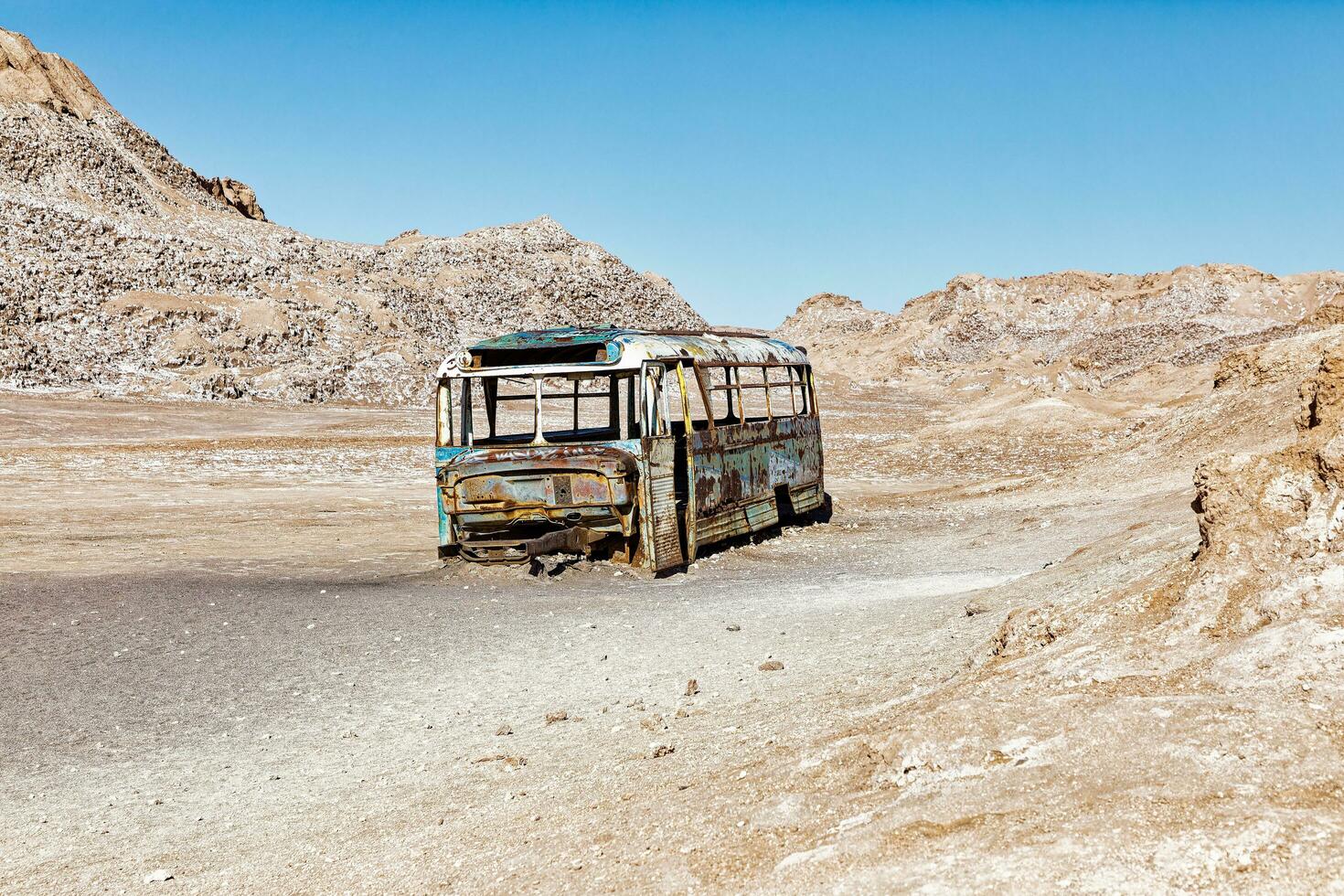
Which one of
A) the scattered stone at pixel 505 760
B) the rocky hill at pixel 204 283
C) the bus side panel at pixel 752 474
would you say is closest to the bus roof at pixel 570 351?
the bus side panel at pixel 752 474

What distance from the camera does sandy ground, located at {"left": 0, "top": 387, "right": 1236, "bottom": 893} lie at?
16.3ft

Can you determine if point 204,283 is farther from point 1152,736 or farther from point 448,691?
point 1152,736

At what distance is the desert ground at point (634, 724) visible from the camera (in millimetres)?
3859

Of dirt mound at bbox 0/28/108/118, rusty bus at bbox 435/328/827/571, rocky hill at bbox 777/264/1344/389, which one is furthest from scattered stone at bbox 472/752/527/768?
dirt mound at bbox 0/28/108/118

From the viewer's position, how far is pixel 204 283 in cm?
6309

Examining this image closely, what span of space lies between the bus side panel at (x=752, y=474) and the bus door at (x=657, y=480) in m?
0.52

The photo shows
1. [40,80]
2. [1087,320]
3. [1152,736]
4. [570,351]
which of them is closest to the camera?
[1152,736]

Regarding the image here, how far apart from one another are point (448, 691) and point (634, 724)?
6.25ft

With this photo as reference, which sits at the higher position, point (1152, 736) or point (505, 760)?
point (1152, 736)

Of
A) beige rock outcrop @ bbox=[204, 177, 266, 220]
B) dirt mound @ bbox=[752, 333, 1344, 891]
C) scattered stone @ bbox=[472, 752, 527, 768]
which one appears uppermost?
beige rock outcrop @ bbox=[204, 177, 266, 220]

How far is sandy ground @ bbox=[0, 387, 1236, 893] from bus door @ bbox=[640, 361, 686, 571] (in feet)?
1.11

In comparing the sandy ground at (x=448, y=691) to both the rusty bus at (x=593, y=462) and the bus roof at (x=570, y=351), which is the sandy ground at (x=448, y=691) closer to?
the rusty bus at (x=593, y=462)

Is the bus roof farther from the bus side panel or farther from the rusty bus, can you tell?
the bus side panel

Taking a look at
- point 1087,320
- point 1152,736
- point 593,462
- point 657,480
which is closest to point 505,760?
point 1152,736
